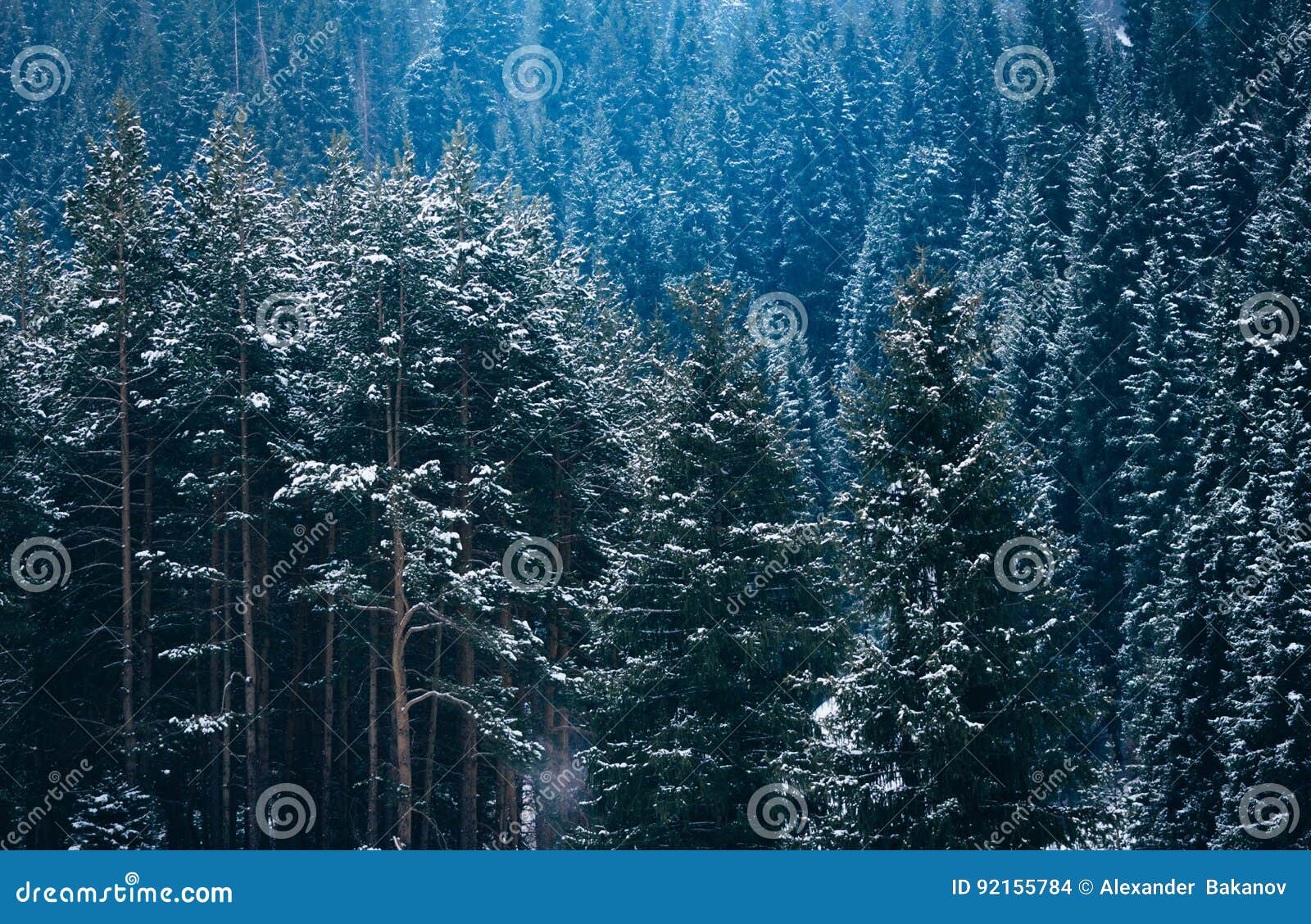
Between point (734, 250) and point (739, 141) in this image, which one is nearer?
point (734, 250)

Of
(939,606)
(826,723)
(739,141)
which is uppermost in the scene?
(739,141)

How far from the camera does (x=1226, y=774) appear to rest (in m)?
21.6

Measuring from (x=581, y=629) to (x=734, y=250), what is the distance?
62.7 meters

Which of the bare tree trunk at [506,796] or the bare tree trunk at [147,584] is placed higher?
the bare tree trunk at [147,584]

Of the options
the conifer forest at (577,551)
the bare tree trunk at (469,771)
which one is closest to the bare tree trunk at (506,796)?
the conifer forest at (577,551)

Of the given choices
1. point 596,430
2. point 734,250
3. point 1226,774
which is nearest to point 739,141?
point 734,250

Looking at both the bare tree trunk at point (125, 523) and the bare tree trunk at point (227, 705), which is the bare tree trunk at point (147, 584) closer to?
Answer: the bare tree trunk at point (125, 523)

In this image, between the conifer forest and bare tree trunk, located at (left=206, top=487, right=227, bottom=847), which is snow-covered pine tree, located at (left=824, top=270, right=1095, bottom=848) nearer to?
the conifer forest

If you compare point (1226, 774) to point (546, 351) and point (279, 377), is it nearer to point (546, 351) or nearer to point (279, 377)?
point (546, 351)

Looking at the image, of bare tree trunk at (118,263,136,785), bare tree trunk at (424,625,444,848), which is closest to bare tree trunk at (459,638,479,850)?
bare tree trunk at (424,625,444,848)

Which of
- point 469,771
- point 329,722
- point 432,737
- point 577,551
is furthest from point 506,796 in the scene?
point 577,551

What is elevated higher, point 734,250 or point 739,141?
point 739,141

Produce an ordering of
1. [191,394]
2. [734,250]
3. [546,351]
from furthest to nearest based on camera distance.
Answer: [734,250]
[546,351]
[191,394]

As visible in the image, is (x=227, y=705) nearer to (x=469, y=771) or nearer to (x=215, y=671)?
(x=215, y=671)
